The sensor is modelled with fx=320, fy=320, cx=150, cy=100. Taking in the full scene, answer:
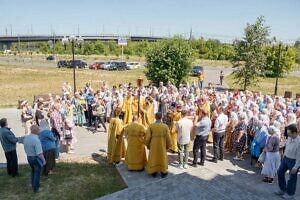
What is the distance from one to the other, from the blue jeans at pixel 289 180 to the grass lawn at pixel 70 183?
3.90 m

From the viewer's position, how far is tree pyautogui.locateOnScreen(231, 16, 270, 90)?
939 inches

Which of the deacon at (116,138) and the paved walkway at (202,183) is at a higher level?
the deacon at (116,138)

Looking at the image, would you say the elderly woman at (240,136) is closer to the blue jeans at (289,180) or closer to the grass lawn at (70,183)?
the blue jeans at (289,180)

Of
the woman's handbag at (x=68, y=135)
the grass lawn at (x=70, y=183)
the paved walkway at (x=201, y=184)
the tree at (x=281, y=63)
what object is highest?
the tree at (x=281, y=63)

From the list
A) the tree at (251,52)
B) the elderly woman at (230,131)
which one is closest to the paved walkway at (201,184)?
the elderly woman at (230,131)

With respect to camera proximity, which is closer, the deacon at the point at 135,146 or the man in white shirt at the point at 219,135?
the deacon at the point at 135,146

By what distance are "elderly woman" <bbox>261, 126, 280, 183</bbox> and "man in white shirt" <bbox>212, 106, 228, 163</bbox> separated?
1.57 metres

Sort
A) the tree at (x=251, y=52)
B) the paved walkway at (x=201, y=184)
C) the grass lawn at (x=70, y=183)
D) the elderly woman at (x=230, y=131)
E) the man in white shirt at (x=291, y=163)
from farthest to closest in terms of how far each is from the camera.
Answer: the tree at (x=251, y=52), the elderly woman at (x=230, y=131), the grass lawn at (x=70, y=183), the paved walkway at (x=201, y=184), the man in white shirt at (x=291, y=163)

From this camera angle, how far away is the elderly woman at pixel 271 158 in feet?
26.9

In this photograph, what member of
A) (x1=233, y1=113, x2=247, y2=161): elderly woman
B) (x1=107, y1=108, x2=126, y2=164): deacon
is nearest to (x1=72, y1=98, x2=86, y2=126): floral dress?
(x1=107, y1=108, x2=126, y2=164): deacon

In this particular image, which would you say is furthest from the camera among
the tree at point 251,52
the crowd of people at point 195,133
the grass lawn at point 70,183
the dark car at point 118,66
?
the dark car at point 118,66

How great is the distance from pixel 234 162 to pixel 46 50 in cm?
9166

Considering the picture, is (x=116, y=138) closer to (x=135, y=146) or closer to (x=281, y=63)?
(x=135, y=146)

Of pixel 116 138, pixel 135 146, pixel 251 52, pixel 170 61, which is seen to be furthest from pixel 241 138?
pixel 251 52
